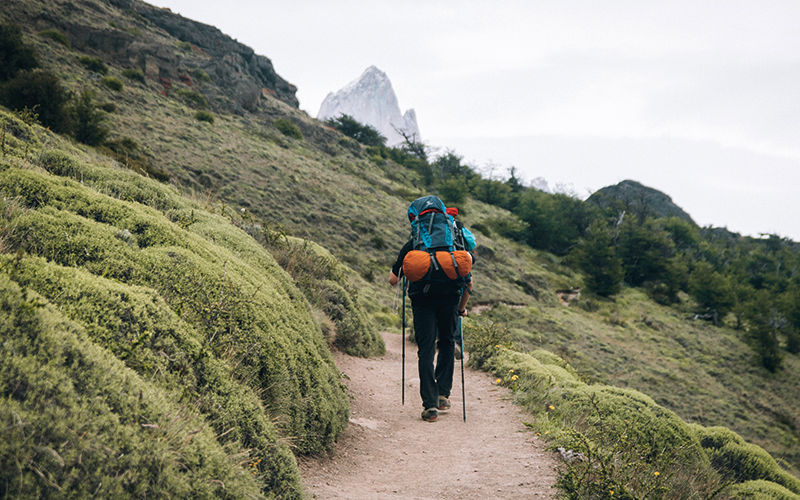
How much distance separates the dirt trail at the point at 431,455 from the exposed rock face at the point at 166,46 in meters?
30.7

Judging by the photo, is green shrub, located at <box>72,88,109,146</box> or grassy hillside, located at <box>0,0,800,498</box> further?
green shrub, located at <box>72,88,109,146</box>

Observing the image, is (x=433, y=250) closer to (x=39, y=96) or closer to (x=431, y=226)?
(x=431, y=226)

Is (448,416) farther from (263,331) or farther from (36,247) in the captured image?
(36,247)

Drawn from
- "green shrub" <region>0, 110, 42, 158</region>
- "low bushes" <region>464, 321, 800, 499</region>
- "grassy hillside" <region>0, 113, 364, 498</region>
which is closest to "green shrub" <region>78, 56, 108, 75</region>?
"green shrub" <region>0, 110, 42, 158</region>

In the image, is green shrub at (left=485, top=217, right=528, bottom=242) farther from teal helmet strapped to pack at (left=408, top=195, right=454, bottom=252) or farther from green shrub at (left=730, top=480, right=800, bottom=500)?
teal helmet strapped to pack at (left=408, top=195, right=454, bottom=252)

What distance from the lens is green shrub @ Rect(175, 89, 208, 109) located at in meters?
27.9

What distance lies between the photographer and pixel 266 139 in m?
28.9

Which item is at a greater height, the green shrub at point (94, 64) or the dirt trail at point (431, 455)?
the green shrub at point (94, 64)

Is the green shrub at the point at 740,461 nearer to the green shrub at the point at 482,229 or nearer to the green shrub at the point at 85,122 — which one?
the green shrub at the point at 85,122

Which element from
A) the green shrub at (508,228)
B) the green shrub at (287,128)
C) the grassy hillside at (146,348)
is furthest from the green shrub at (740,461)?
the green shrub at (508,228)

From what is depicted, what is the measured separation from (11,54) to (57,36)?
518 inches

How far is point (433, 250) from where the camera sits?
14.2 feet

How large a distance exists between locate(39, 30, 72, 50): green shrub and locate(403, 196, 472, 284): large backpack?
95.1ft

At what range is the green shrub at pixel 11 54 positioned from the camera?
1284 centimetres
